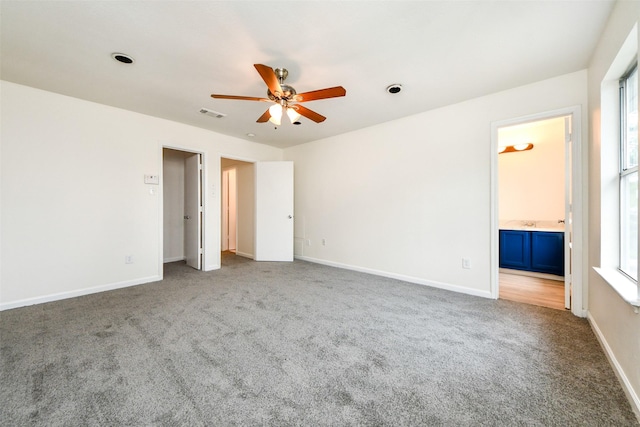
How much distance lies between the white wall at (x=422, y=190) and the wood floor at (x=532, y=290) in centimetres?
51

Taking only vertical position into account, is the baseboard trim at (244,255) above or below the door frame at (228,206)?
below

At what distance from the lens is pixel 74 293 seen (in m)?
3.09

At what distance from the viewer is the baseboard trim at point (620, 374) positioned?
1331mm

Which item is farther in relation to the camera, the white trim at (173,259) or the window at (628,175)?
the white trim at (173,259)

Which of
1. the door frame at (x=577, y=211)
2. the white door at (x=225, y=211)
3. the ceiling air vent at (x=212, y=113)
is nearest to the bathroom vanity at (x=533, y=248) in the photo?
the door frame at (x=577, y=211)

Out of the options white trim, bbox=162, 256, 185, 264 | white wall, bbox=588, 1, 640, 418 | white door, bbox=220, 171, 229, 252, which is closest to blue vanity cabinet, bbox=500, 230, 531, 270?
white wall, bbox=588, 1, 640, 418

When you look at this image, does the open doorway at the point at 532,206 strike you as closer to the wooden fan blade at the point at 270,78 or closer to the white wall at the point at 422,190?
the white wall at the point at 422,190

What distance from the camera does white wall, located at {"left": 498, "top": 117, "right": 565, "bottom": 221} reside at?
418 cm

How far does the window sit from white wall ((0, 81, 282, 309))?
198 inches

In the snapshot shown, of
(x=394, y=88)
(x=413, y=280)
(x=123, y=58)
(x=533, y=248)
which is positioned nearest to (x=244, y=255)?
(x=413, y=280)

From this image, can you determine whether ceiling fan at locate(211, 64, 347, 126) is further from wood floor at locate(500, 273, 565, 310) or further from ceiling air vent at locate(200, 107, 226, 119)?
wood floor at locate(500, 273, 565, 310)

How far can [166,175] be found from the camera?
527 centimetres

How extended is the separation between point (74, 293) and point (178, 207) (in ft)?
8.50

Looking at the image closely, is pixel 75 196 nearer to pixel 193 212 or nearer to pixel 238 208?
pixel 193 212
